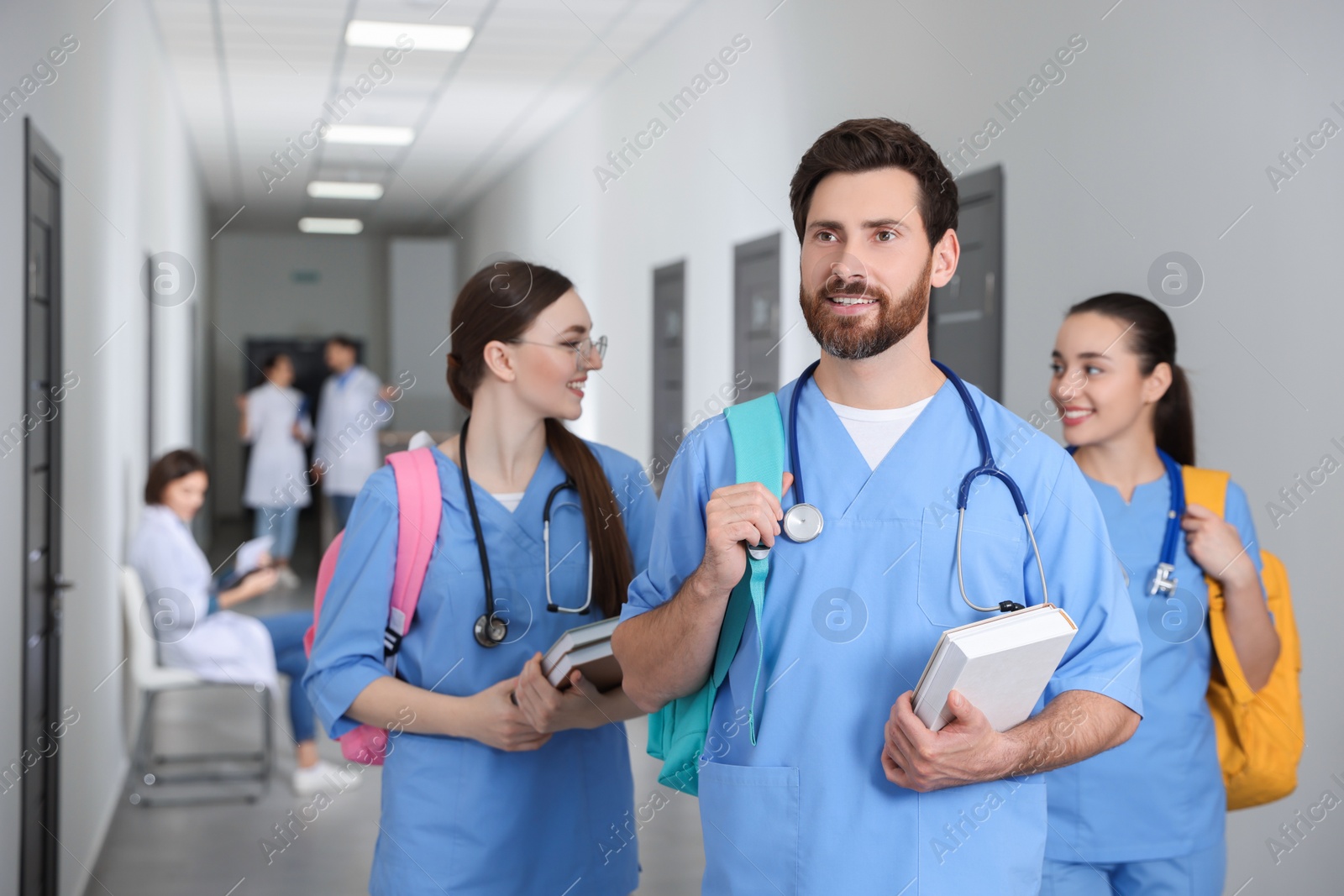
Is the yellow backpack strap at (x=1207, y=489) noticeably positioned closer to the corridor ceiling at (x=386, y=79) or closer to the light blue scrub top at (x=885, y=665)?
the light blue scrub top at (x=885, y=665)

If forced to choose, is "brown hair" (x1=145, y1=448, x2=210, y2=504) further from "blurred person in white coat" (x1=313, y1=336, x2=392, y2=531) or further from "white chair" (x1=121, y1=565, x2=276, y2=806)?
"blurred person in white coat" (x1=313, y1=336, x2=392, y2=531)

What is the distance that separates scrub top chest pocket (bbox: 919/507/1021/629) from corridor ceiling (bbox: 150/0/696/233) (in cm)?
437

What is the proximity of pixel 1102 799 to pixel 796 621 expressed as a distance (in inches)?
34.5

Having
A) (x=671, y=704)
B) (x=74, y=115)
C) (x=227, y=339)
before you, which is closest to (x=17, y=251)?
(x=74, y=115)

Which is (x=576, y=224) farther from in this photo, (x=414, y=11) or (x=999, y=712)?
(x=999, y=712)

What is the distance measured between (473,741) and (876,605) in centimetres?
74

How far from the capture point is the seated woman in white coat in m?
3.92

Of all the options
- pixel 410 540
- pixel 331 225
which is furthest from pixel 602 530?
pixel 331 225

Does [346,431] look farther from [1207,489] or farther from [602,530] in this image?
[1207,489]

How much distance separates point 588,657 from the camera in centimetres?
145

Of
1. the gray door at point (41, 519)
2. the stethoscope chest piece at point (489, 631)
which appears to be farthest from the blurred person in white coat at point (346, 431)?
the stethoscope chest piece at point (489, 631)

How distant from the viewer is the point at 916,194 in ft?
4.15

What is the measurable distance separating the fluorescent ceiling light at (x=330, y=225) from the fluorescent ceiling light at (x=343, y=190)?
151cm

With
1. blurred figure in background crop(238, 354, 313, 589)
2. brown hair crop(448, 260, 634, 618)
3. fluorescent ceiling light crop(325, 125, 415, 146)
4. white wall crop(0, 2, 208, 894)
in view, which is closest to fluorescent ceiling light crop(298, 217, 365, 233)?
blurred figure in background crop(238, 354, 313, 589)
